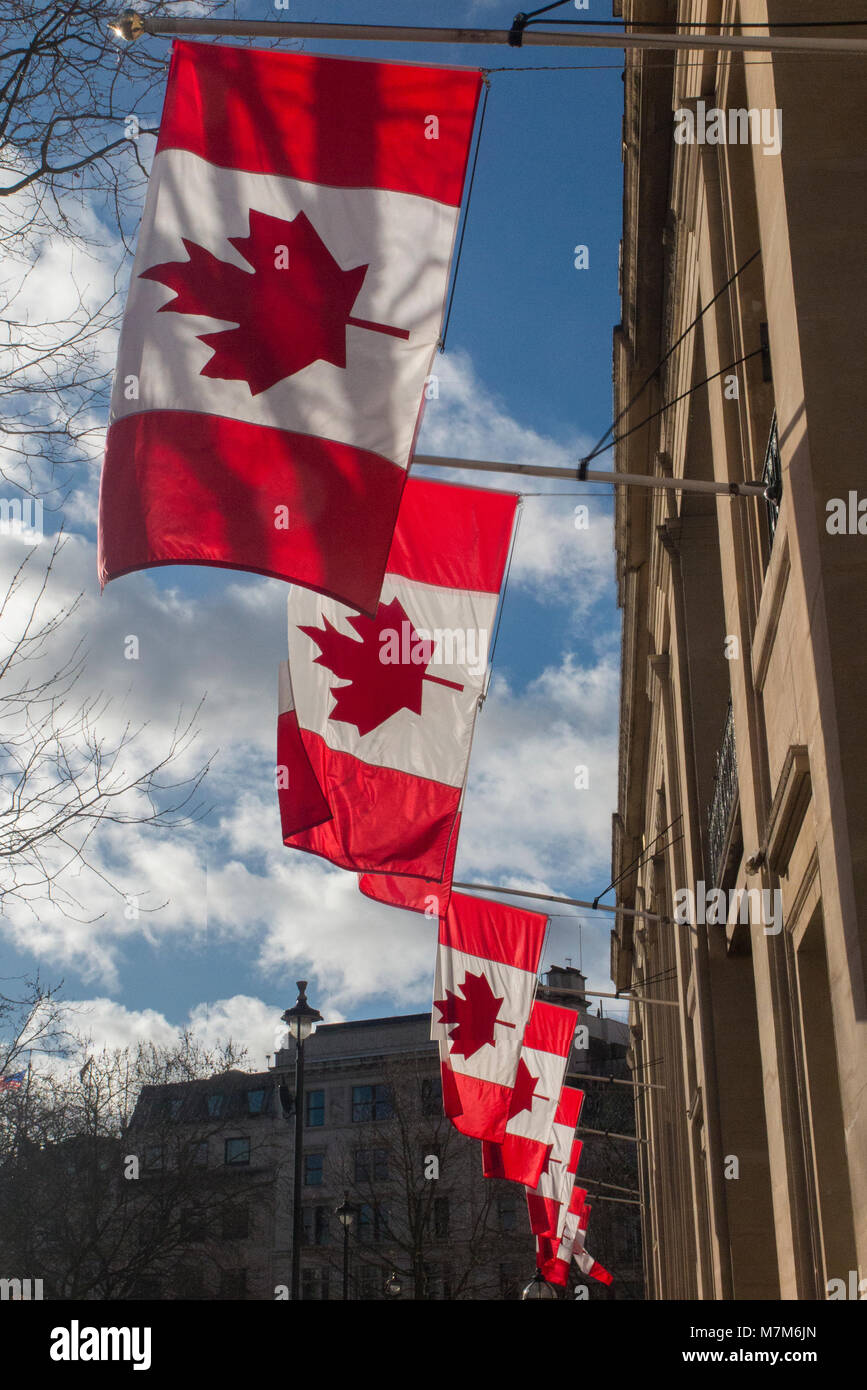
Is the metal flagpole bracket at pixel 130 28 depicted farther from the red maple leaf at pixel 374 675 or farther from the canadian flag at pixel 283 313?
the red maple leaf at pixel 374 675

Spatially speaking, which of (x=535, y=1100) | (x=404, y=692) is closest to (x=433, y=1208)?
(x=535, y=1100)

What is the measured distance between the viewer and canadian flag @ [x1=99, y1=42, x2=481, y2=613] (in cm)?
648

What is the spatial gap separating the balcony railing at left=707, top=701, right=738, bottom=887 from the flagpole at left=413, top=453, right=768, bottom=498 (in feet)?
10.7

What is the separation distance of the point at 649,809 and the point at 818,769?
21226 millimetres

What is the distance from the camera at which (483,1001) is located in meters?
15.4

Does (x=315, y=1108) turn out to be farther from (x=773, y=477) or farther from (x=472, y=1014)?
(x=773, y=477)

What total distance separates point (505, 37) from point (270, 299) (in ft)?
5.75

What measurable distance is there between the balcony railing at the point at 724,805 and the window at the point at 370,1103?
6579 centimetres

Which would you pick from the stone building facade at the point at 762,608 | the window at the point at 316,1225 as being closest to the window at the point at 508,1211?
the window at the point at 316,1225

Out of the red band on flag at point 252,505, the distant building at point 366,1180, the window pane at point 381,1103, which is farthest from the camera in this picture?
the window pane at point 381,1103

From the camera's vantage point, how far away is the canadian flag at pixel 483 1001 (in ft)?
50.5

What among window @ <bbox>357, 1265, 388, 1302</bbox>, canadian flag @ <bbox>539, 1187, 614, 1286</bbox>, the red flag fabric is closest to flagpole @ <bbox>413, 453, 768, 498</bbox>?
the red flag fabric
